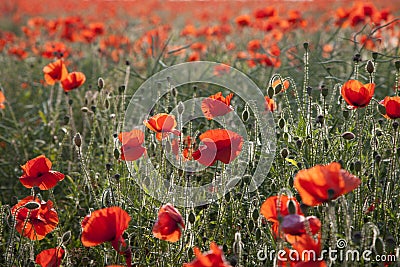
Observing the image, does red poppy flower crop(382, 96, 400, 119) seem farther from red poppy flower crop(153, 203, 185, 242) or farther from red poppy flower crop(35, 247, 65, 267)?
red poppy flower crop(35, 247, 65, 267)

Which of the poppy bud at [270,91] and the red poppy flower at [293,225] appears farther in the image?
the poppy bud at [270,91]

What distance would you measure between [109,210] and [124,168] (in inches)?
41.3

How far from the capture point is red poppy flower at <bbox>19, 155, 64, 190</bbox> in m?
2.03

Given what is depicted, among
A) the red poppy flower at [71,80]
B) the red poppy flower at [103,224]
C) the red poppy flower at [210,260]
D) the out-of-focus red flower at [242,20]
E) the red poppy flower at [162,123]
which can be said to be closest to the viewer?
the red poppy flower at [210,260]

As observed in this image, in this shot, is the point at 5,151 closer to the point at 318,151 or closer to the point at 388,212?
the point at 318,151

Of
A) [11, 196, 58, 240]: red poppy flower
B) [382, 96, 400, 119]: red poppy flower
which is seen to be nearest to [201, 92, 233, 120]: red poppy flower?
[382, 96, 400, 119]: red poppy flower

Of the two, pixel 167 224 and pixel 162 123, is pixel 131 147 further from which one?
pixel 167 224

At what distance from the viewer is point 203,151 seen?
1.94 meters

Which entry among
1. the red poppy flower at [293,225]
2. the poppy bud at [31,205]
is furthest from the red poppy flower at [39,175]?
the red poppy flower at [293,225]

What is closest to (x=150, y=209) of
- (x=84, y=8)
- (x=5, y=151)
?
(x=5, y=151)

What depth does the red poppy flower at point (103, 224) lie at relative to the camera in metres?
1.61

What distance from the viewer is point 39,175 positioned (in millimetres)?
2070

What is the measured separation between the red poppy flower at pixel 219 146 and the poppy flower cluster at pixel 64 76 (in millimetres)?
1135

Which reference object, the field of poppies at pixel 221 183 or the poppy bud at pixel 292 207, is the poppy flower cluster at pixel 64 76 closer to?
the field of poppies at pixel 221 183
